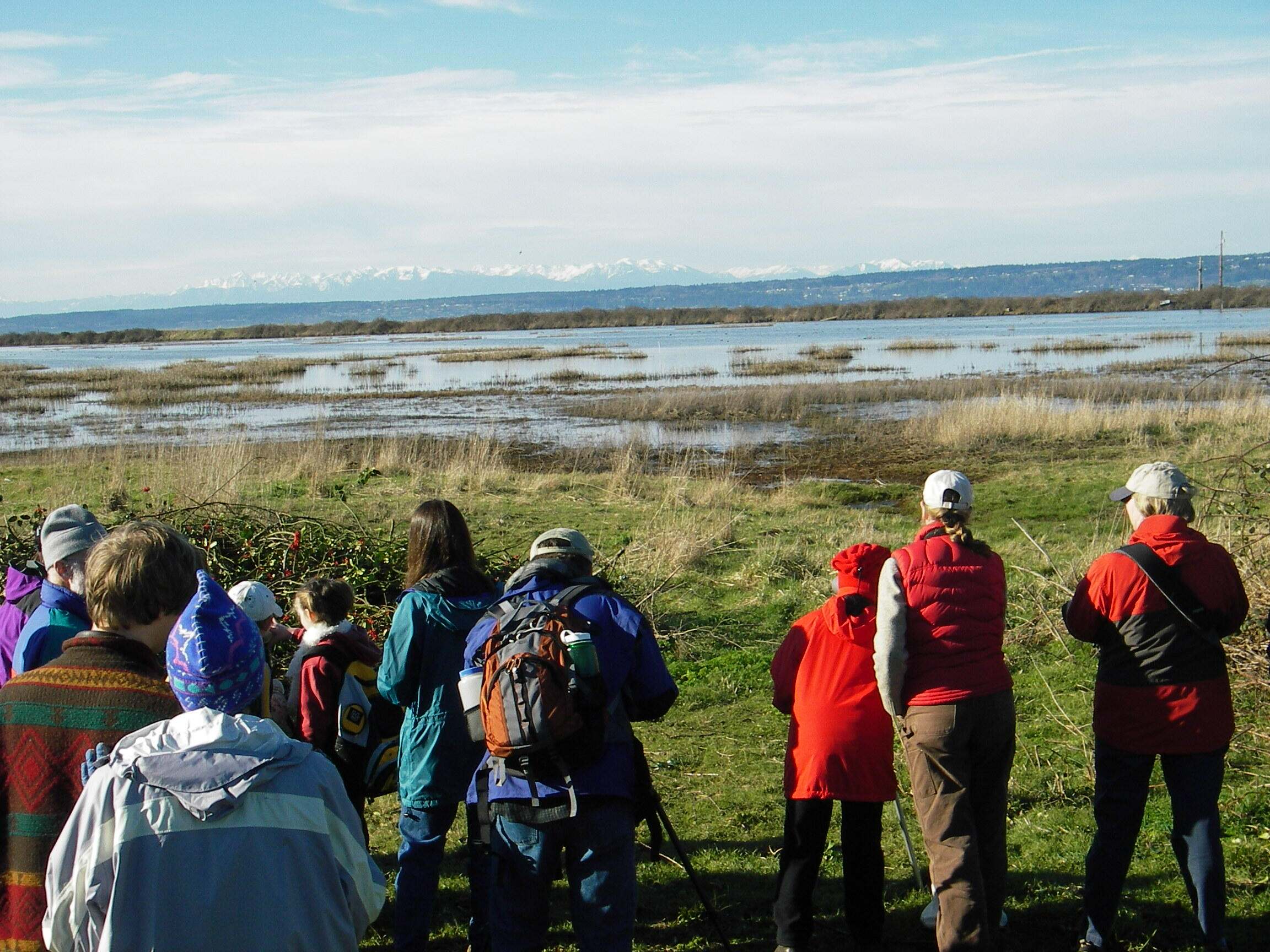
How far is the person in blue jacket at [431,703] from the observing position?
4.30m

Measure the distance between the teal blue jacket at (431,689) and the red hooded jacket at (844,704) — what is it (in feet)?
4.06

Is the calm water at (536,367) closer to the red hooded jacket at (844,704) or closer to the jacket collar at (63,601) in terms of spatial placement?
the red hooded jacket at (844,704)

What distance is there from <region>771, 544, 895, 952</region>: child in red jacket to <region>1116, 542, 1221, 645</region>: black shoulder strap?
98 cm

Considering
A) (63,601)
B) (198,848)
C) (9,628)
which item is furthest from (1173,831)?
(9,628)

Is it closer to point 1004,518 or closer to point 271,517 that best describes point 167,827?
point 271,517

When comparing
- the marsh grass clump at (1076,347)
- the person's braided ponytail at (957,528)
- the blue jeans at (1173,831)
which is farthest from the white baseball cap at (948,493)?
the marsh grass clump at (1076,347)

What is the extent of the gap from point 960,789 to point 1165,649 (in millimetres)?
957

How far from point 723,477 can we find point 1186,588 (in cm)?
1680

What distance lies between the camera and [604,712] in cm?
365

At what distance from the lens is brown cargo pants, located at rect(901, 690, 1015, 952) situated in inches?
161

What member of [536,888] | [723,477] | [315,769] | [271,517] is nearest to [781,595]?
[271,517]

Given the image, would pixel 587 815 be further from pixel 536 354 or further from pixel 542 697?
pixel 536 354

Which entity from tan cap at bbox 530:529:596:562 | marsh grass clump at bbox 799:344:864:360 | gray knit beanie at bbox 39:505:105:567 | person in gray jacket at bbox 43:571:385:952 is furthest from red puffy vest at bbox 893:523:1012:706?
marsh grass clump at bbox 799:344:864:360

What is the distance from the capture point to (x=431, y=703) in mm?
4379
